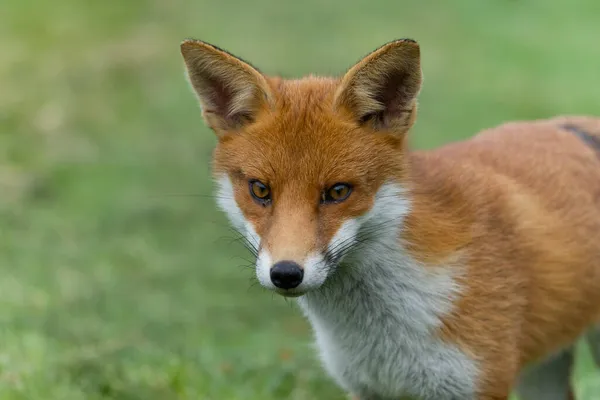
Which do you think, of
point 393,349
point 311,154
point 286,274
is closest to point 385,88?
point 311,154

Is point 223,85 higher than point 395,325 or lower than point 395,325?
higher

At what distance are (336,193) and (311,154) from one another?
0.20 metres

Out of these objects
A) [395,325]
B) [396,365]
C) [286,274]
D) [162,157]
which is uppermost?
[286,274]

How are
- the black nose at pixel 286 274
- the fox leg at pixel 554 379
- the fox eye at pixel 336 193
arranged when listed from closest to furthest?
the black nose at pixel 286 274
the fox eye at pixel 336 193
the fox leg at pixel 554 379

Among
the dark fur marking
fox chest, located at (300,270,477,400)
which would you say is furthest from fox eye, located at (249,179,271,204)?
the dark fur marking

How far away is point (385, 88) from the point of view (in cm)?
445

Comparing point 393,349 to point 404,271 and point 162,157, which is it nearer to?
point 404,271

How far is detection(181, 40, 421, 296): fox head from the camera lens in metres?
4.12

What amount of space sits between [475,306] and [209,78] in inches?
65.9

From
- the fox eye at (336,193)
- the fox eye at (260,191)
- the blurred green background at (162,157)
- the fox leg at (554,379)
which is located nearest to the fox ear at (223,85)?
the fox eye at (260,191)

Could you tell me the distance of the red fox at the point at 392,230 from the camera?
4.23m

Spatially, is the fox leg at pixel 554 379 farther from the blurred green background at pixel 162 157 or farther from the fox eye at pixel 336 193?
the fox eye at pixel 336 193

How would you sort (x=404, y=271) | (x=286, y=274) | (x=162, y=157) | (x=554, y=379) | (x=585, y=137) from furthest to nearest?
(x=162, y=157) → (x=554, y=379) → (x=585, y=137) → (x=404, y=271) → (x=286, y=274)

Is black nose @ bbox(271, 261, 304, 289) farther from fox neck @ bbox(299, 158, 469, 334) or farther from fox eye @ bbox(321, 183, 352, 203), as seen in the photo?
fox neck @ bbox(299, 158, 469, 334)
